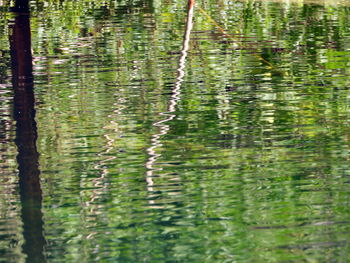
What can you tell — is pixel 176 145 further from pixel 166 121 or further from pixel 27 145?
pixel 27 145

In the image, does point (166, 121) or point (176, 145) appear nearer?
point (176, 145)

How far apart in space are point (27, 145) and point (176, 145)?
108 cm

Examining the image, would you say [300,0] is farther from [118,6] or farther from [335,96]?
[335,96]

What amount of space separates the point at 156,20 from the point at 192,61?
9.55 ft

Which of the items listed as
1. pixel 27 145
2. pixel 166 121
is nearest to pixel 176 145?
pixel 166 121

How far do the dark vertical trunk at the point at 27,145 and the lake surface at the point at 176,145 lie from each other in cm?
1

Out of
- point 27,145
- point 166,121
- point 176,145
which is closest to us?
point 176,145

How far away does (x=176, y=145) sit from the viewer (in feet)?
16.3

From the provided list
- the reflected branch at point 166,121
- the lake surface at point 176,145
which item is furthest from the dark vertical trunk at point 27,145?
the reflected branch at point 166,121

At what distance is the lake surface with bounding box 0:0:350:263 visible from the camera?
3.54m

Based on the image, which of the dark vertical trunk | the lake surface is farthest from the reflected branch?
the dark vertical trunk

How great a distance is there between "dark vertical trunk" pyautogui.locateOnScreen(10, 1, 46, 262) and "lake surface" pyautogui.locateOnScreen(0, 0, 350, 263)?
0.5 inches

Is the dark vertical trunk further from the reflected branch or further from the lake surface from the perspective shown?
the reflected branch

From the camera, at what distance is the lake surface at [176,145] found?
3.54 meters
